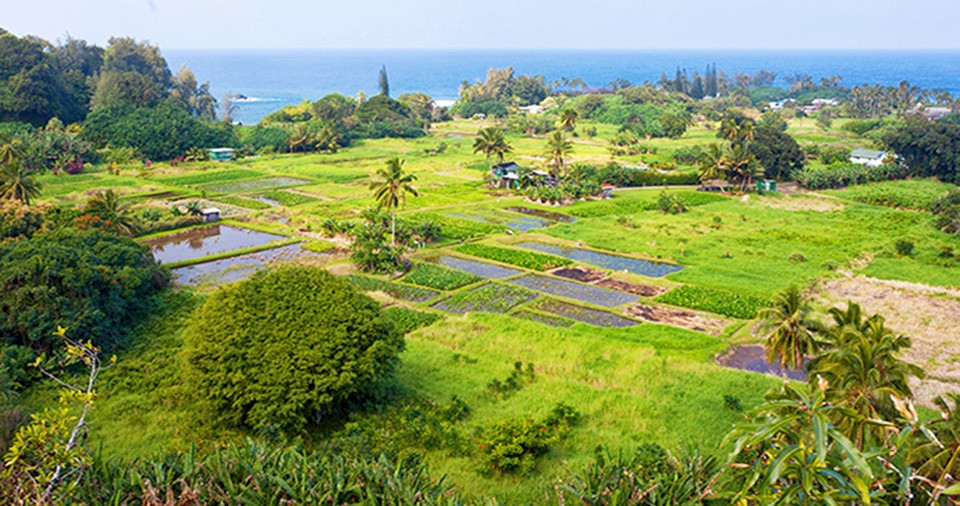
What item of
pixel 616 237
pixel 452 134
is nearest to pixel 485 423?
pixel 616 237

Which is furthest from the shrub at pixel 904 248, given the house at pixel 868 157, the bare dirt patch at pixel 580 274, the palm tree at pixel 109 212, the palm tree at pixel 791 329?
the palm tree at pixel 109 212

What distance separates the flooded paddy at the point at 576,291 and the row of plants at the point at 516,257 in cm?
176

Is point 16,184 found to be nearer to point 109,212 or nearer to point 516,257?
point 109,212

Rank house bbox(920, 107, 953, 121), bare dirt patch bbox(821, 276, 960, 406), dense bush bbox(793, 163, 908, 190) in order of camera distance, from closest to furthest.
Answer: bare dirt patch bbox(821, 276, 960, 406), dense bush bbox(793, 163, 908, 190), house bbox(920, 107, 953, 121)

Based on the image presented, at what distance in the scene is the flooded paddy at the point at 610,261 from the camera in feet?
132

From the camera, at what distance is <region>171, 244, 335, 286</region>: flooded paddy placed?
38.0m

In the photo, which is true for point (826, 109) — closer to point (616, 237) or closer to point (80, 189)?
point (616, 237)

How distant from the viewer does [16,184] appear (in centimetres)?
4266

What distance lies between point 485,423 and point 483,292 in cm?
1452

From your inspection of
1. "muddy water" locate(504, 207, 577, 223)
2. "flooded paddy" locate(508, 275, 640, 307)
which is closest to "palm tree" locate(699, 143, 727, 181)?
"muddy water" locate(504, 207, 577, 223)

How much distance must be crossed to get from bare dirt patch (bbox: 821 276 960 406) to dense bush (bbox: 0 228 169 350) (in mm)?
30887

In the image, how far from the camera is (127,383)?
24.4m

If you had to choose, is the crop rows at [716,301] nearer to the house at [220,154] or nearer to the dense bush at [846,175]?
the dense bush at [846,175]

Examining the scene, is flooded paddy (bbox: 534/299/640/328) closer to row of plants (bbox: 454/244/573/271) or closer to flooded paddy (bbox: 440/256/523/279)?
flooded paddy (bbox: 440/256/523/279)
